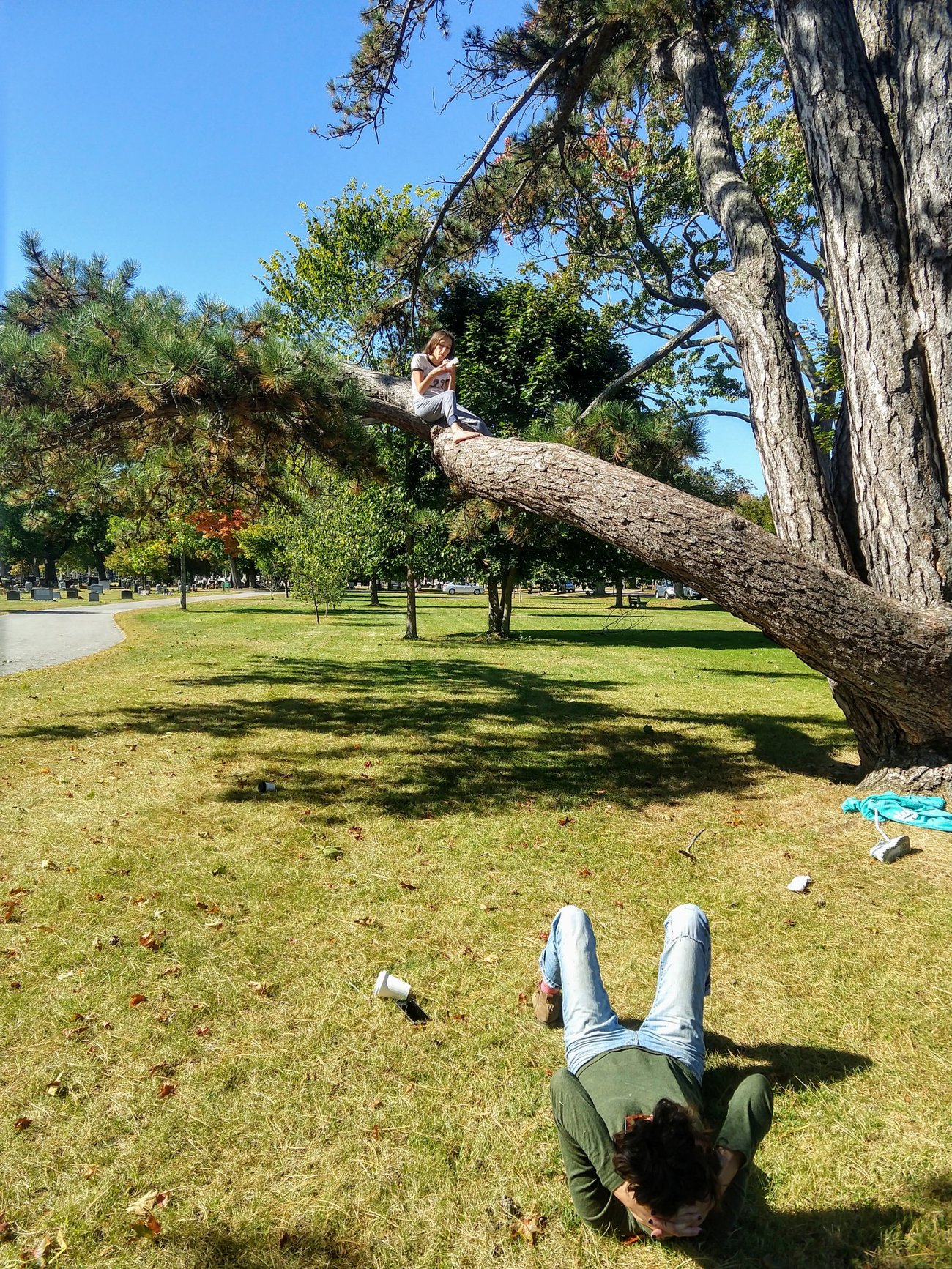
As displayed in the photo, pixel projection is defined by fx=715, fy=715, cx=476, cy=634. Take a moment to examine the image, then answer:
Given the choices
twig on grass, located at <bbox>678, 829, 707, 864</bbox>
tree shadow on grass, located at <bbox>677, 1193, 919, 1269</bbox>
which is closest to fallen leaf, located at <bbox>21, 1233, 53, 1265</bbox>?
tree shadow on grass, located at <bbox>677, 1193, 919, 1269</bbox>

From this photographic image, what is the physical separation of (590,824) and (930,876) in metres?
2.34

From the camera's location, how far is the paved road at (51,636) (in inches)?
575

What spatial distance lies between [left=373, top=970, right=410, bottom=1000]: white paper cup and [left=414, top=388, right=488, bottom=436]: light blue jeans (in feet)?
15.9

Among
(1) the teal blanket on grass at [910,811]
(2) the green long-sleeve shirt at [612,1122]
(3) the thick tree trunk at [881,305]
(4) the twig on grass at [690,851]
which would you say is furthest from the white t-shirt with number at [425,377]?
(2) the green long-sleeve shirt at [612,1122]

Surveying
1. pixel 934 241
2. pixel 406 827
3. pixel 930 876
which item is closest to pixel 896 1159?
pixel 930 876

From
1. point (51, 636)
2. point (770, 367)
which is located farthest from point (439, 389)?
point (51, 636)

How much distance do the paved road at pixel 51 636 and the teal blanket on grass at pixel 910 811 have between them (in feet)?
43.6

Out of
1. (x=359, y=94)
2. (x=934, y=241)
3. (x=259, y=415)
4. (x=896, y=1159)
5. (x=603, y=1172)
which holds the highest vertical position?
(x=359, y=94)

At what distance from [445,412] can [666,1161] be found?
6078mm

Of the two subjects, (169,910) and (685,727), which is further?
(685,727)

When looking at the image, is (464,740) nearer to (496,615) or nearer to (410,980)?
(410,980)

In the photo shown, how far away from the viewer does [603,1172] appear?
213cm

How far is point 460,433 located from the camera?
6.50 meters

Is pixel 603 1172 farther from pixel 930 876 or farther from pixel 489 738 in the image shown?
pixel 489 738
